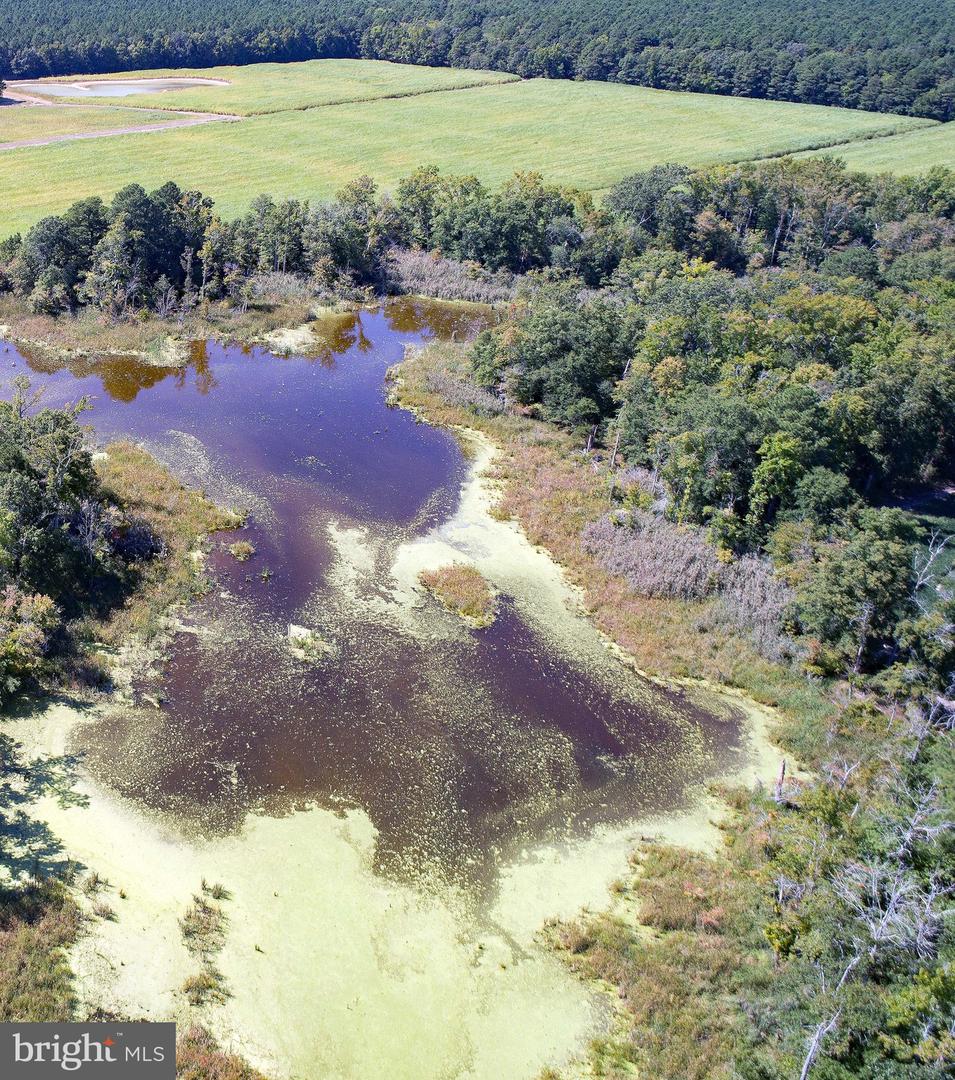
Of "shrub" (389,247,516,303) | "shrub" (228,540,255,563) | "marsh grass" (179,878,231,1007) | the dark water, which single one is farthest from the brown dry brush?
"shrub" (389,247,516,303)

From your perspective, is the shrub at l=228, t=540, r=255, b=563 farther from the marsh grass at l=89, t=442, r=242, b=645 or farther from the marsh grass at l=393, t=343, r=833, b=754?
the marsh grass at l=393, t=343, r=833, b=754

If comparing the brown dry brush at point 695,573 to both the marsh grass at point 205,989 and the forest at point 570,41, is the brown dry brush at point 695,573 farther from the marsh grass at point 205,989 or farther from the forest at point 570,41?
the forest at point 570,41

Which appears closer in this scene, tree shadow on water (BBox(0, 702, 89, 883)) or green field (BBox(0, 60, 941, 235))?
tree shadow on water (BBox(0, 702, 89, 883))

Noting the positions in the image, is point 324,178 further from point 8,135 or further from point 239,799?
point 239,799

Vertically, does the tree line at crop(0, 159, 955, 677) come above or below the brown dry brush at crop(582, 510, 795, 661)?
above

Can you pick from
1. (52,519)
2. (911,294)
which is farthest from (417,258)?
(52,519)

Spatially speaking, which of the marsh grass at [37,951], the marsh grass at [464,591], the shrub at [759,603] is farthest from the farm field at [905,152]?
the marsh grass at [37,951]
